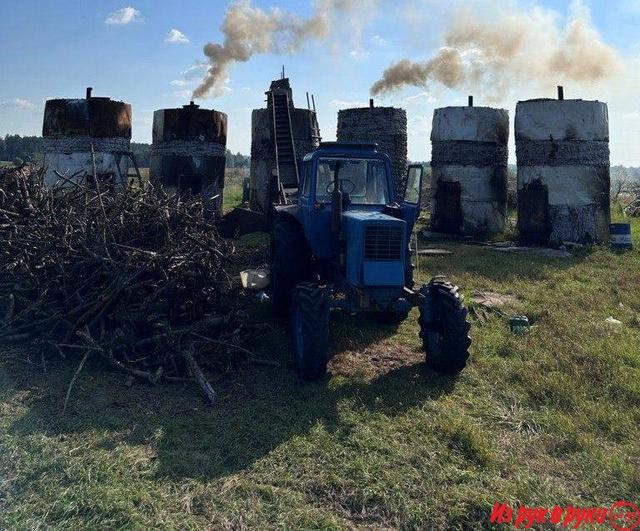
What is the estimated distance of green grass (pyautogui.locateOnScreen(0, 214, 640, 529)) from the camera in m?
3.24

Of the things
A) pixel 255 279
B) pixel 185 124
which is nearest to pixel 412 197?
pixel 255 279

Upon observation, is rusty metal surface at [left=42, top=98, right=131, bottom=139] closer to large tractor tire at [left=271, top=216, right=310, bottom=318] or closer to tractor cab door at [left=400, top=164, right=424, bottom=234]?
large tractor tire at [left=271, top=216, right=310, bottom=318]

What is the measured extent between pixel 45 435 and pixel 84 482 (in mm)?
774

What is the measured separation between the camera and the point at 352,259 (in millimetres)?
5312

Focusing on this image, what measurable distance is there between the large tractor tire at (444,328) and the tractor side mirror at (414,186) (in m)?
1.02

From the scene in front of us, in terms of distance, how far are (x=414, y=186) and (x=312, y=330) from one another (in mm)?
2107

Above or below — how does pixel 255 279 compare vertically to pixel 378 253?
below

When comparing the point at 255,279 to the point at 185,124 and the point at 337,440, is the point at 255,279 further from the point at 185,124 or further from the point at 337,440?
the point at 185,124

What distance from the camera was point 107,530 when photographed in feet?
9.81

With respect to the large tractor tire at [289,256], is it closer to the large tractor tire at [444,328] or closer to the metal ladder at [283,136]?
the large tractor tire at [444,328]

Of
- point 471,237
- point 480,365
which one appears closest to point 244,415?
point 480,365

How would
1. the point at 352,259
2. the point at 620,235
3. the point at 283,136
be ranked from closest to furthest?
the point at 352,259 < the point at 620,235 < the point at 283,136

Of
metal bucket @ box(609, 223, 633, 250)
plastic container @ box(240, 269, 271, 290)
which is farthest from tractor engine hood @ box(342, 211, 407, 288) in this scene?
metal bucket @ box(609, 223, 633, 250)

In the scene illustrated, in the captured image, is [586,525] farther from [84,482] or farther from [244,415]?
[84,482]
